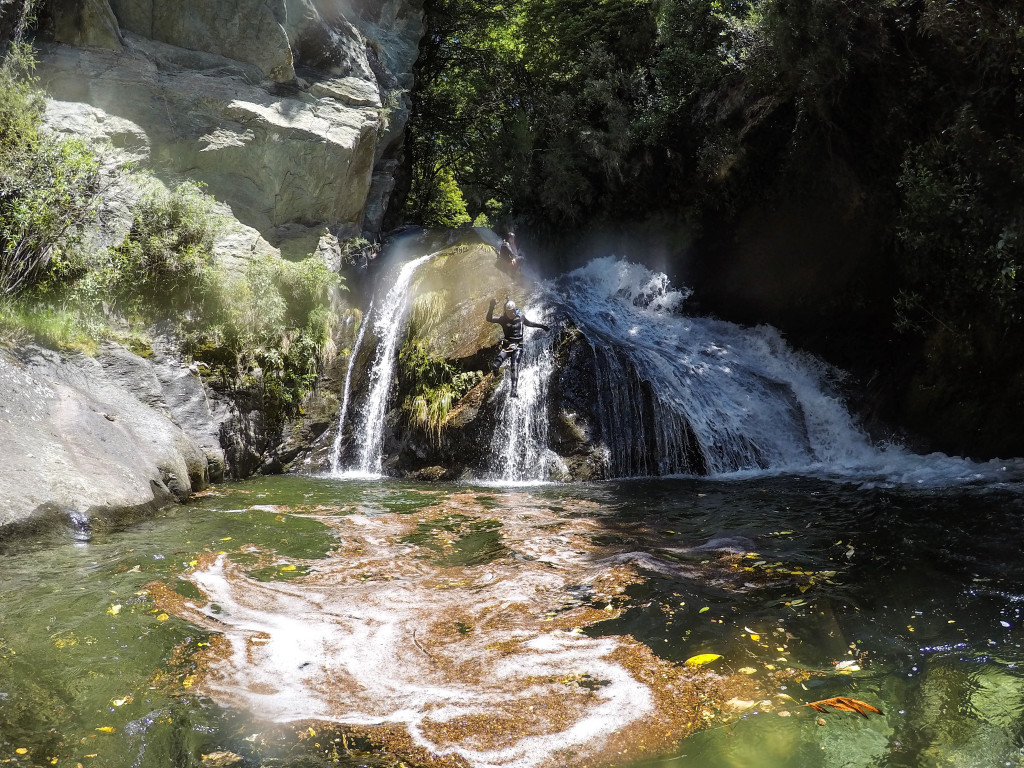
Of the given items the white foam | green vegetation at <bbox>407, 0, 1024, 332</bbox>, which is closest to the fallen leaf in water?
the white foam

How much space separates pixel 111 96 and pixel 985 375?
14729 millimetres

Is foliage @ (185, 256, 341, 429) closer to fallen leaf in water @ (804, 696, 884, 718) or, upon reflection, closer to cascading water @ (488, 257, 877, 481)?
cascading water @ (488, 257, 877, 481)

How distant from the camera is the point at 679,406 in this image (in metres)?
10.3

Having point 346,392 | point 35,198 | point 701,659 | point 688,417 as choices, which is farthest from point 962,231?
point 35,198

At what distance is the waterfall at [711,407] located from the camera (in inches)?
396

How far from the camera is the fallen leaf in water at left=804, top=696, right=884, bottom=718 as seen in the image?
314 cm

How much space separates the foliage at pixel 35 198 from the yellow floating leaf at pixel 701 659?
864 centimetres

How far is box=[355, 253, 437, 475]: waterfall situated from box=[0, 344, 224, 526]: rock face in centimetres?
232

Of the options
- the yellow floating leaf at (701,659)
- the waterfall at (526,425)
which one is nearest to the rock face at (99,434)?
the waterfall at (526,425)

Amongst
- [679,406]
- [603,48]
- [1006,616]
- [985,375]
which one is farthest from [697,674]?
[603,48]

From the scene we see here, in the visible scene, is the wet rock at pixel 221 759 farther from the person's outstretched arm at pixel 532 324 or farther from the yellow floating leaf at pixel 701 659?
the person's outstretched arm at pixel 532 324

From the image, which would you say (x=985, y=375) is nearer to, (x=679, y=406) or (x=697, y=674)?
(x=679, y=406)

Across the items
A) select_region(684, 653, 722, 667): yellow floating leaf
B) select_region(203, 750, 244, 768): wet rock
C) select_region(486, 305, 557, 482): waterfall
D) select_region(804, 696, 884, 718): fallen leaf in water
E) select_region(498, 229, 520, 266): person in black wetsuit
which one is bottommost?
select_region(203, 750, 244, 768): wet rock

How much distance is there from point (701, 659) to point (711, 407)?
7235mm
